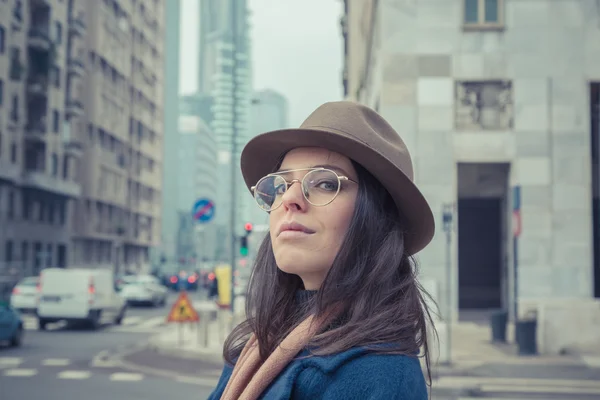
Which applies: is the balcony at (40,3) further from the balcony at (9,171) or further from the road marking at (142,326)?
the road marking at (142,326)

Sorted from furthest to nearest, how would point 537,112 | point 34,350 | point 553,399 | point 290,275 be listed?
point 537,112 < point 34,350 < point 553,399 < point 290,275

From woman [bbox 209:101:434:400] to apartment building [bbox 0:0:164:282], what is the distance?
120 feet

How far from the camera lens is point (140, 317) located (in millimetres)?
29438

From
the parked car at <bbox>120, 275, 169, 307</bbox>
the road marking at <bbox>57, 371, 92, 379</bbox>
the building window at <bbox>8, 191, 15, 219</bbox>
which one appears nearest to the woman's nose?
the road marking at <bbox>57, 371, 92, 379</bbox>

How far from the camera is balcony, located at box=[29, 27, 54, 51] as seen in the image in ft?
157

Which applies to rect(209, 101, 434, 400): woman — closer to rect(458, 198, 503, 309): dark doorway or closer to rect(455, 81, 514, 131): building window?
rect(455, 81, 514, 131): building window

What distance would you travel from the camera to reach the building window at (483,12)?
19953 mm

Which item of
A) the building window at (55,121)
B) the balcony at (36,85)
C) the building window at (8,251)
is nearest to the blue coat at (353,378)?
the building window at (8,251)

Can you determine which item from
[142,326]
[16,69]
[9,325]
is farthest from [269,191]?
[16,69]

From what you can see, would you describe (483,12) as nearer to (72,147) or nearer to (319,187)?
(319,187)

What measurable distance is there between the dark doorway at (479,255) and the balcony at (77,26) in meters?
37.3

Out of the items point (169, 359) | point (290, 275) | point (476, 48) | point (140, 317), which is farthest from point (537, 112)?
point (290, 275)

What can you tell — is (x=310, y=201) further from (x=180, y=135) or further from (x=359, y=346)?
(x=180, y=135)

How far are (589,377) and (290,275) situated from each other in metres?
11.3
